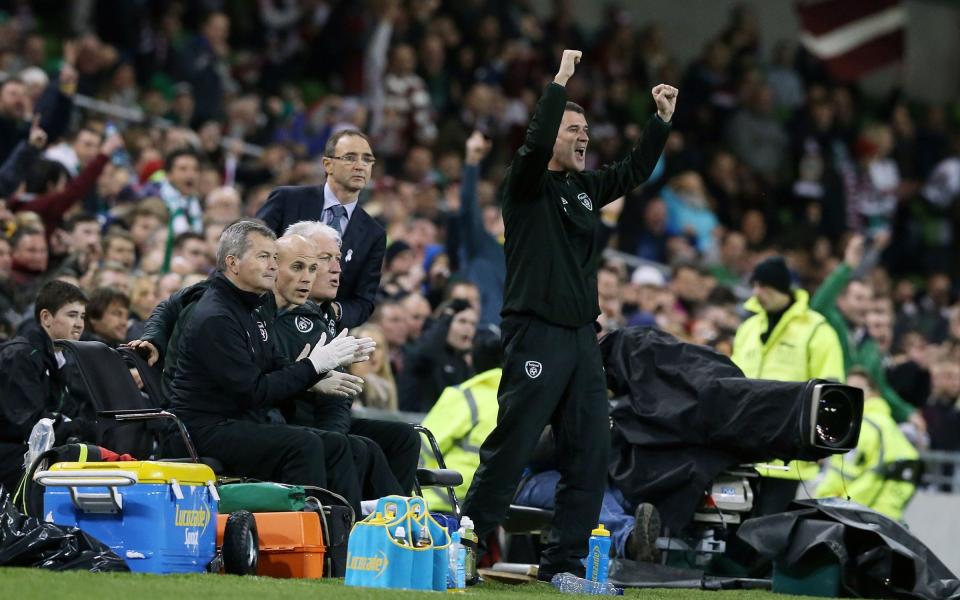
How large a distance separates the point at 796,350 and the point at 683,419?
187 centimetres

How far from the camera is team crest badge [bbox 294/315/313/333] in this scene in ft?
27.7

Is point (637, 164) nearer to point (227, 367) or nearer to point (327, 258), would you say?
point (327, 258)

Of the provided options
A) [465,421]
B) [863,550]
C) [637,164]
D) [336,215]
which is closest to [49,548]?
[336,215]

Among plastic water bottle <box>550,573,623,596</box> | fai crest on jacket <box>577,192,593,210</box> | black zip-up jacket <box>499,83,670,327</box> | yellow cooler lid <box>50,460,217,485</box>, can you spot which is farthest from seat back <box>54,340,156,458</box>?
fai crest on jacket <box>577,192,593,210</box>

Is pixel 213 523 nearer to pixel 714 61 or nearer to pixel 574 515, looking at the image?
pixel 574 515

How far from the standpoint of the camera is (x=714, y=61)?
74.2 ft

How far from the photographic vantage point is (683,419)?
941cm

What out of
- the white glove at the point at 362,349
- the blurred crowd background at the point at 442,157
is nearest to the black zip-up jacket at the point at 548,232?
the white glove at the point at 362,349

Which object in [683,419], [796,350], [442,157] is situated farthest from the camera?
[442,157]

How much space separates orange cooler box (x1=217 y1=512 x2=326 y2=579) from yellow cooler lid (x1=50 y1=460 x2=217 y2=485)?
1.13 ft

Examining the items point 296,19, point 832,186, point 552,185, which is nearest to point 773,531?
point 552,185

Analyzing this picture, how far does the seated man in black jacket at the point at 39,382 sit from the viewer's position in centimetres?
827

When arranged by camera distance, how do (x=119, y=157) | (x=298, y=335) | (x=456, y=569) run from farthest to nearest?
(x=119, y=157) → (x=298, y=335) → (x=456, y=569)

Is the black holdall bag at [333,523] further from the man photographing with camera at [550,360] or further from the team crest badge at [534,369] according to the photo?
the team crest badge at [534,369]
